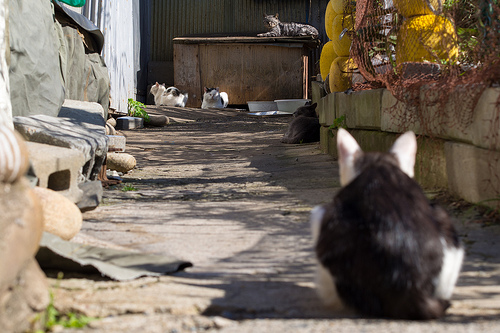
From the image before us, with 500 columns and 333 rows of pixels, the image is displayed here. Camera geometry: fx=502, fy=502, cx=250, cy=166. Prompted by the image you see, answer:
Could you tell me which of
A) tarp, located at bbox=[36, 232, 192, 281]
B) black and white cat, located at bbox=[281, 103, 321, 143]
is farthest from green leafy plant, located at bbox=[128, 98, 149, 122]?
tarp, located at bbox=[36, 232, 192, 281]

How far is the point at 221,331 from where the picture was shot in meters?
1.65

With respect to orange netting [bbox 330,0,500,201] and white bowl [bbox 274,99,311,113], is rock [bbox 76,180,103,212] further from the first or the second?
white bowl [bbox 274,99,311,113]

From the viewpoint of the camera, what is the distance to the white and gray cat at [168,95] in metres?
14.9

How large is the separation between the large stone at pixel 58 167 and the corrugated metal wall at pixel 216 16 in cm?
1359

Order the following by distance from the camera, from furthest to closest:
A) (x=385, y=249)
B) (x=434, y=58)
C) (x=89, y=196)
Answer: (x=434, y=58) < (x=89, y=196) < (x=385, y=249)

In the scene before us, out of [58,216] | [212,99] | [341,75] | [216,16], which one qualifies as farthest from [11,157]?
[216,16]

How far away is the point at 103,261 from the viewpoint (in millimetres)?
2418

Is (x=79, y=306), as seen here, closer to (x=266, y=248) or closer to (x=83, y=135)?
(x=266, y=248)

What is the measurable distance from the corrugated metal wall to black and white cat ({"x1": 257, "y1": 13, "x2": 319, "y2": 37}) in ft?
2.85

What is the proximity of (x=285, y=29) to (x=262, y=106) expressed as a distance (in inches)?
106

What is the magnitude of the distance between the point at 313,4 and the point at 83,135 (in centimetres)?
1335

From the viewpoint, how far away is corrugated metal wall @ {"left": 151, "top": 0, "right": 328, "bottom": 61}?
16.2 metres

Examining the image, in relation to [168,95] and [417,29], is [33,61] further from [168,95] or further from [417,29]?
[168,95]

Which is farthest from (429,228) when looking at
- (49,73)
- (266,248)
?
(49,73)
